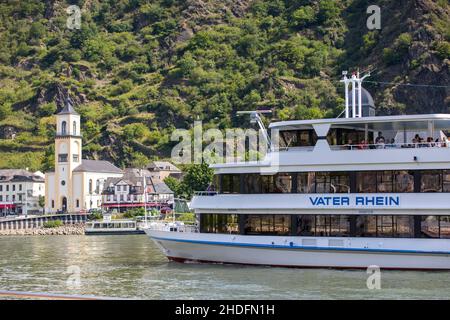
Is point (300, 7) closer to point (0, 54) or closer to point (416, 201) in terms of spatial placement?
point (0, 54)

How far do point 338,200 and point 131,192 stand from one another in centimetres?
8973

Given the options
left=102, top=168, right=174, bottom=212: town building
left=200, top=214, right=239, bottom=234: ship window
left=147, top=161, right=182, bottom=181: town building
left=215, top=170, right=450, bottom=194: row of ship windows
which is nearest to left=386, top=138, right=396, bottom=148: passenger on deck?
left=215, top=170, right=450, bottom=194: row of ship windows

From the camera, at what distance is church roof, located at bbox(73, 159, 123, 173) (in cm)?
12344

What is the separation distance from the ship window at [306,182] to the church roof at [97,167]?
93694mm

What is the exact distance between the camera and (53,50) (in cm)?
18438

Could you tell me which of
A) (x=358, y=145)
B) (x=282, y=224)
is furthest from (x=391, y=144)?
(x=282, y=224)

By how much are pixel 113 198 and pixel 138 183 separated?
4189 mm

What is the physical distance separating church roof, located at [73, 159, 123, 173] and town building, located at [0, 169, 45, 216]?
968cm

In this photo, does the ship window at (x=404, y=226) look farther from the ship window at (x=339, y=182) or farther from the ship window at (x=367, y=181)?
the ship window at (x=339, y=182)

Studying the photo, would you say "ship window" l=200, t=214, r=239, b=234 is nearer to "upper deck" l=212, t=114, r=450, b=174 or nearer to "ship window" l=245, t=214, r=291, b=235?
"ship window" l=245, t=214, r=291, b=235

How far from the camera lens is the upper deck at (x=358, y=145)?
30.3 metres
